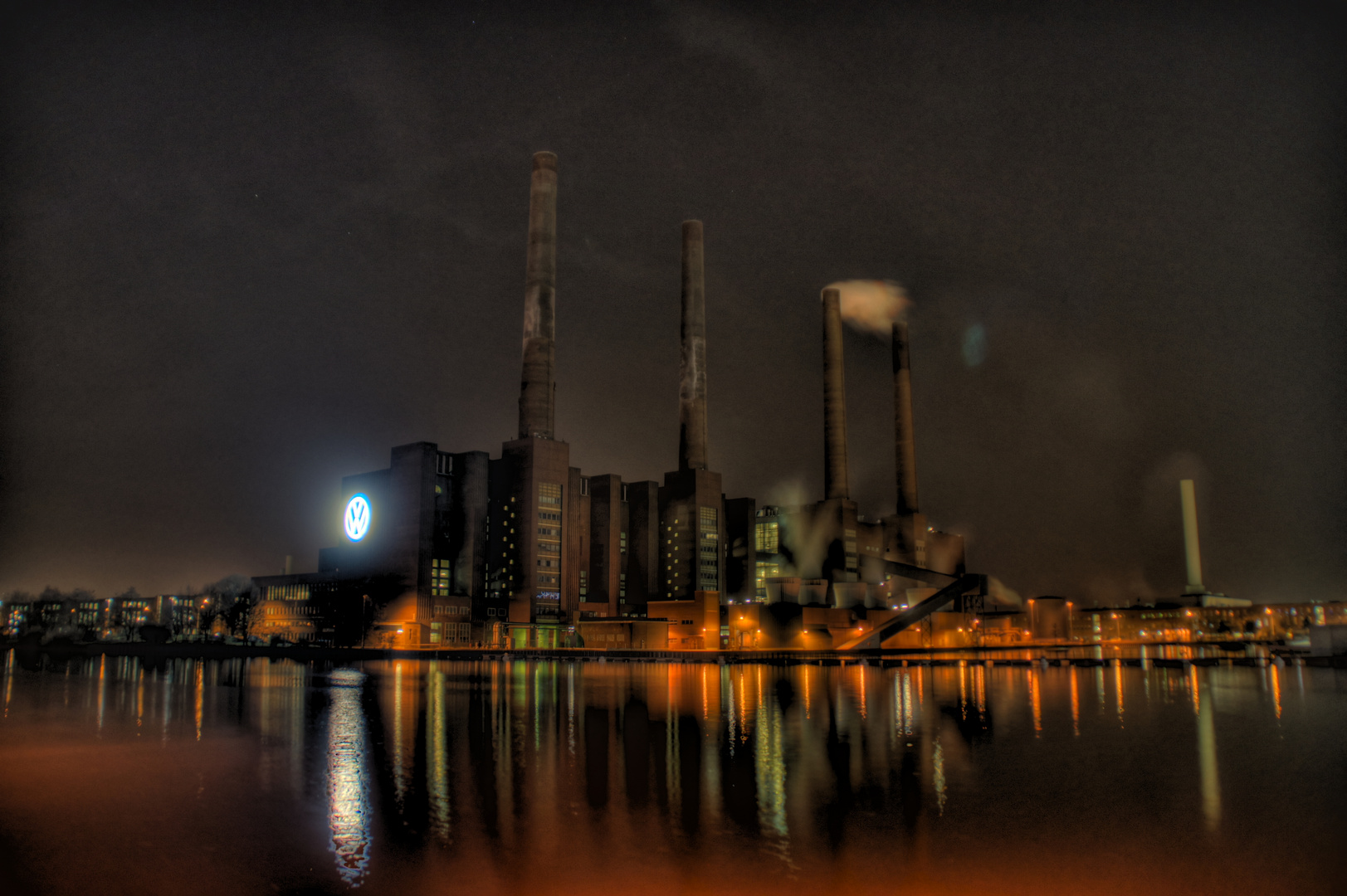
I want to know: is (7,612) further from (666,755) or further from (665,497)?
(666,755)

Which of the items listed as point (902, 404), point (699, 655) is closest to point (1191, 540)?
point (902, 404)

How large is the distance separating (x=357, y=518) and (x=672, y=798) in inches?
5686

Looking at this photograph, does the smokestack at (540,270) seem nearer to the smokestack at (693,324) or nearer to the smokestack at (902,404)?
the smokestack at (693,324)

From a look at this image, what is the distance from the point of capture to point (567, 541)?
140 metres

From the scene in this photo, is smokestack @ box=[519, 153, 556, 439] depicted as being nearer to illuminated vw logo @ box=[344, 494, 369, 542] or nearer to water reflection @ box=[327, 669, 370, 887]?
illuminated vw logo @ box=[344, 494, 369, 542]

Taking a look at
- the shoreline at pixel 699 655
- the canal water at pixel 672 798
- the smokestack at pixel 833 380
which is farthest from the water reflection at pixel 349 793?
the smokestack at pixel 833 380

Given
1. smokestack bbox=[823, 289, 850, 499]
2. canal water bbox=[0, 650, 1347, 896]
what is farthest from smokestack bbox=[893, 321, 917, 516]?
canal water bbox=[0, 650, 1347, 896]

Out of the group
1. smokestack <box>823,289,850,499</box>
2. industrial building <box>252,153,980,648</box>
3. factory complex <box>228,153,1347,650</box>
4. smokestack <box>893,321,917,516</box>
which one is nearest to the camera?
factory complex <box>228,153,1347,650</box>

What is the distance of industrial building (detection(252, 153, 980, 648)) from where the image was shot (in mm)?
128375

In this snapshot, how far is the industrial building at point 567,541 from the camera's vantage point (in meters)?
128

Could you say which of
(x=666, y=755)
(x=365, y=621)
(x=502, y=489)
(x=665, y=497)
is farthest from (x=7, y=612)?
(x=666, y=755)

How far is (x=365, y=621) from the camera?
5113 inches

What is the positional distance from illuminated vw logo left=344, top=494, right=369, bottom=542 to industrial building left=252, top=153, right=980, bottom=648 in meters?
0.30

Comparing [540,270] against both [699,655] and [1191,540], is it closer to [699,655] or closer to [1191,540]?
[699,655]
